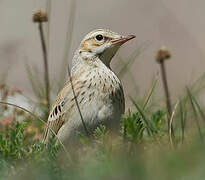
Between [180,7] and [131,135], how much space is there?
5922 millimetres

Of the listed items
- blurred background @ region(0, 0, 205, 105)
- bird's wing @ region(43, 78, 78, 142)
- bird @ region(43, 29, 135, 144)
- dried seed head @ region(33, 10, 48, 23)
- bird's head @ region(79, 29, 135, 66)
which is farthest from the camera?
blurred background @ region(0, 0, 205, 105)

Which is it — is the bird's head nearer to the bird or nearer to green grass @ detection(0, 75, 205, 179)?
the bird

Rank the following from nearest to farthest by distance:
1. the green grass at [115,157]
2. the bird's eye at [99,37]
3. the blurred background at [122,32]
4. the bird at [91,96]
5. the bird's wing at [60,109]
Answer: the green grass at [115,157] < the bird at [91,96] < the bird's wing at [60,109] < the bird's eye at [99,37] < the blurred background at [122,32]

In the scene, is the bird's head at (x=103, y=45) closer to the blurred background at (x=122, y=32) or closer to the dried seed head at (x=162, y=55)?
the dried seed head at (x=162, y=55)

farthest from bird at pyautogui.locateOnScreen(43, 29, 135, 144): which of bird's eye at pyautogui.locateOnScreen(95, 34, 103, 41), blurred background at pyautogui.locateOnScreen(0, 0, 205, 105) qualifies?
blurred background at pyautogui.locateOnScreen(0, 0, 205, 105)

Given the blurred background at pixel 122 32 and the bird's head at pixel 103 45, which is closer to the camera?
the bird's head at pixel 103 45

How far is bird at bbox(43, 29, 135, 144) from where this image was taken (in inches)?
172

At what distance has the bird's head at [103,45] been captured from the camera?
4930 millimetres

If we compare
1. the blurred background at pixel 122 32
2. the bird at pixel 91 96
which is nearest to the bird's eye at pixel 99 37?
the bird at pixel 91 96

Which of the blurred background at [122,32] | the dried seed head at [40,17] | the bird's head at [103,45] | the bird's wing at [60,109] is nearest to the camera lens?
the bird's wing at [60,109]

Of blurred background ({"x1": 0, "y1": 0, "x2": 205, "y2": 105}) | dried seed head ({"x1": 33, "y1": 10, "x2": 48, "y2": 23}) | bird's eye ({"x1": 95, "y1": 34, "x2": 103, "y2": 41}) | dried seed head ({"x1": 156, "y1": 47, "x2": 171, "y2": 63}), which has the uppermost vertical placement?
dried seed head ({"x1": 33, "y1": 10, "x2": 48, "y2": 23})

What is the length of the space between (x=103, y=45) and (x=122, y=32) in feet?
13.6

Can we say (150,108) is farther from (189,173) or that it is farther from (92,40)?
(189,173)

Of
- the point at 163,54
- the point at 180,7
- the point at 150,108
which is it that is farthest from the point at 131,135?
the point at 180,7
